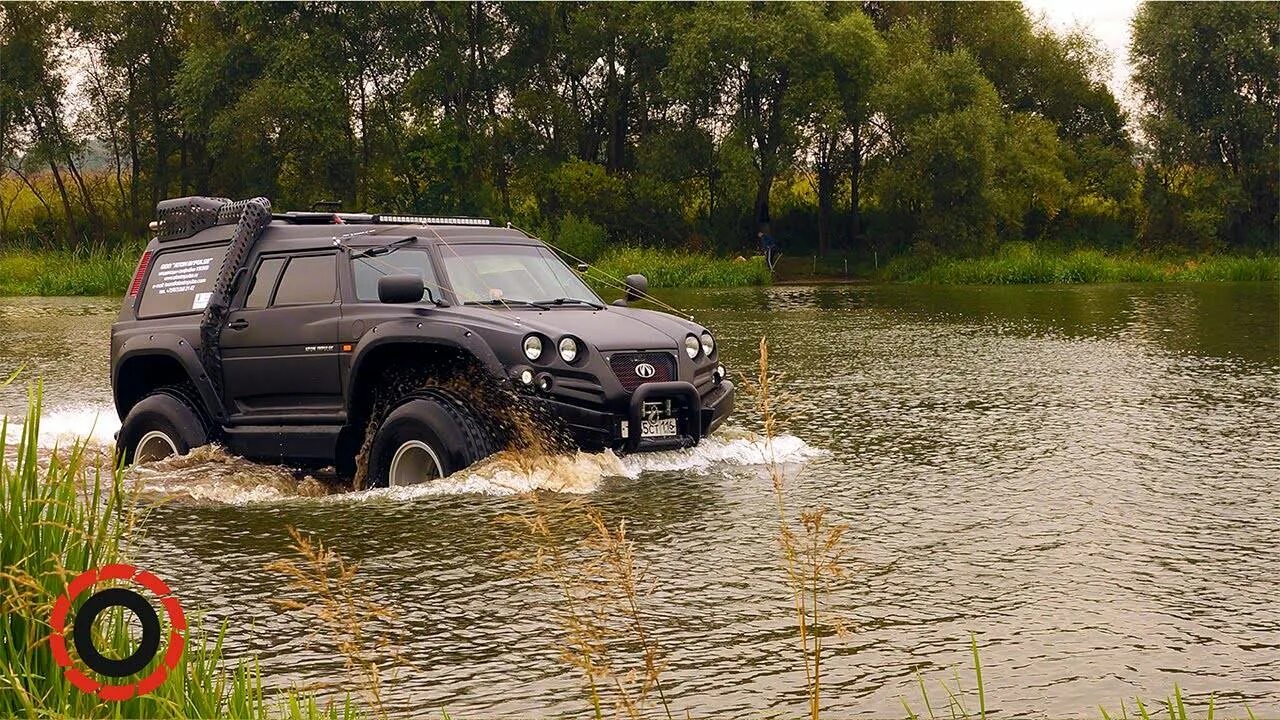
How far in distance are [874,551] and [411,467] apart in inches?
137

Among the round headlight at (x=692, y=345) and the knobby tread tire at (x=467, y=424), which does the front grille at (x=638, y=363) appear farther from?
the knobby tread tire at (x=467, y=424)

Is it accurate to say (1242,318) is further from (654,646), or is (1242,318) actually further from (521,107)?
(521,107)

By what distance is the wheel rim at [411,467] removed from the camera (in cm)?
1033

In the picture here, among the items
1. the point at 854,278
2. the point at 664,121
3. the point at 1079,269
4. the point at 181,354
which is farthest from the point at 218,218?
the point at 664,121

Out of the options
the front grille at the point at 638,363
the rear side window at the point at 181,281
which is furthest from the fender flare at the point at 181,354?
A: the front grille at the point at 638,363

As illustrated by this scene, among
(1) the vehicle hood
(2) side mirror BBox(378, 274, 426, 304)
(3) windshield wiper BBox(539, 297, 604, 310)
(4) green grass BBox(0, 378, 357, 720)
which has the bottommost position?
(4) green grass BBox(0, 378, 357, 720)

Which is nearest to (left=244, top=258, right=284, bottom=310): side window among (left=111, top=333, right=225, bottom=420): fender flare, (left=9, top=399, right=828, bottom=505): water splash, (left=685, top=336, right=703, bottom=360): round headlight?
(left=111, top=333, right=225, bottom=420): fender flare

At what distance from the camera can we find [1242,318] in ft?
91.0

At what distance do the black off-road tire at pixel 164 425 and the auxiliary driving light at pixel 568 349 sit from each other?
3043 millimetres

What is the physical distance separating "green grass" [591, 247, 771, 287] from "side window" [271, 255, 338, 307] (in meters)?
34.9

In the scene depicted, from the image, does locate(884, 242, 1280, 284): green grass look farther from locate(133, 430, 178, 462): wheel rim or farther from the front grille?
locate(133, 430, 178, 462): wheel rim

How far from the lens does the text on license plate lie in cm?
1041

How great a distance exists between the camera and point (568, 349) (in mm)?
10312

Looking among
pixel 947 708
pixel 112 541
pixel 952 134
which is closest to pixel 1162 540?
pixel 947 708
